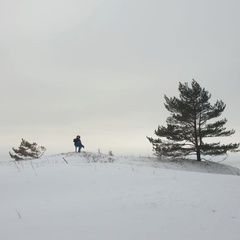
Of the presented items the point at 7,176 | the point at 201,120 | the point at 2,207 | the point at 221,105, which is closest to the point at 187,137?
the point at 201,120

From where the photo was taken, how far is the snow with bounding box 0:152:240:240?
12.7 feet

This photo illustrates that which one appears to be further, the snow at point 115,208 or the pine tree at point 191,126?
the pine tree at point 191,126

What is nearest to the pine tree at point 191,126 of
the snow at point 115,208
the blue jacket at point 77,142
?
the blue jacket at point 77,142

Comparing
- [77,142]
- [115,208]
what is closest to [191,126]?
[77,142]

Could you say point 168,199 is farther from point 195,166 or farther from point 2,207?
point 195,166

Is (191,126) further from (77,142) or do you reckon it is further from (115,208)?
(115,208)

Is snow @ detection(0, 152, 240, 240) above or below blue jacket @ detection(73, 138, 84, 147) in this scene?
below

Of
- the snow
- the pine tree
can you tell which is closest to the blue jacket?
the pine tree

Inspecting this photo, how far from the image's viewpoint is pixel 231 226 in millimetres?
4199

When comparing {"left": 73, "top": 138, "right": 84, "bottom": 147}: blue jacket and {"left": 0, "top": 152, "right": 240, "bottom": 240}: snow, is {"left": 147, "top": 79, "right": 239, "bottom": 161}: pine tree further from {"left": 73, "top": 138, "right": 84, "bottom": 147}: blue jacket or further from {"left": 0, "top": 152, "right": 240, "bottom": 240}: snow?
{"left": 0, "top": 152, "right": 240, "bottom": 240}: snow

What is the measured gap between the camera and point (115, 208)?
4.74 metres

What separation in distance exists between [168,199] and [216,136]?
67.9 ft

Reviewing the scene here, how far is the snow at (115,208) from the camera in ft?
12.7

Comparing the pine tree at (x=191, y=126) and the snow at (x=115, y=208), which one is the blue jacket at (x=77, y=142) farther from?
the snow at (x=115, y=208)
